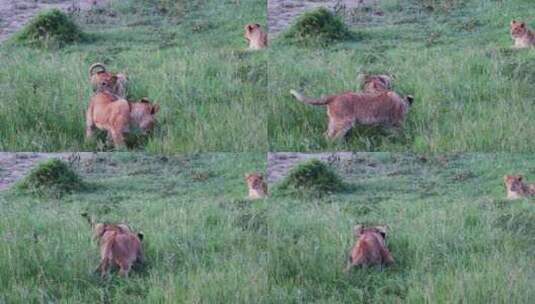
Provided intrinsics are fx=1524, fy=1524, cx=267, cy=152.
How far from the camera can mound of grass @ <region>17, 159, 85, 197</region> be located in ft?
27.2

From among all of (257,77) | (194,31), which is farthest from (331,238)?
(194,31)

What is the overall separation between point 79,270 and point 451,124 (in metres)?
2.14

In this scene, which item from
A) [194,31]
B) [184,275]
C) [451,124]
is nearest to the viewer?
[184,275]

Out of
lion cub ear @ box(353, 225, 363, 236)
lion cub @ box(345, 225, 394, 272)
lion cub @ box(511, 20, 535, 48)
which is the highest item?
lion cub @ box(511, 20, 535, 48)

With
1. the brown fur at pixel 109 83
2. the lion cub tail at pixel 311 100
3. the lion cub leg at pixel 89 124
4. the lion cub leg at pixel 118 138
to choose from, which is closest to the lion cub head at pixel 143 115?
the lion cub leg at pixel 118 138

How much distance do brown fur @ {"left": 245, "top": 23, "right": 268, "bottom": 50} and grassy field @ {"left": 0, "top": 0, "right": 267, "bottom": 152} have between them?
81mm

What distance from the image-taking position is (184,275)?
761 centimetres

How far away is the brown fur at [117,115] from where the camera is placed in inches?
319

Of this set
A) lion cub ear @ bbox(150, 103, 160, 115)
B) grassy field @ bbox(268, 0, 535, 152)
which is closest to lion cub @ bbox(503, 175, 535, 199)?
grassy field @ bbox(268, 0, 535, 152)

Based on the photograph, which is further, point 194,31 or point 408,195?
point 194,31

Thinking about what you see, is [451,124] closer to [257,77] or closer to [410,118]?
[410,118]

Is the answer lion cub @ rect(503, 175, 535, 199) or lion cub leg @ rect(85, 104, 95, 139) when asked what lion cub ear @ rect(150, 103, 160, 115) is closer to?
lion cub leg @ rect(85, 104, 95, 139)

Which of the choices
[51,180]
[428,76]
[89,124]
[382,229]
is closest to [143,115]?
[89,124]

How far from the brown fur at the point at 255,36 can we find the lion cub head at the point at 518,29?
1524 mm
